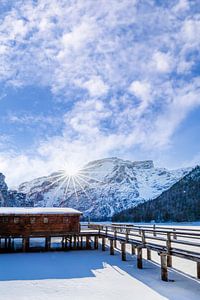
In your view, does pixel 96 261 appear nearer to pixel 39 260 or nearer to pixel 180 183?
pixel 39 260

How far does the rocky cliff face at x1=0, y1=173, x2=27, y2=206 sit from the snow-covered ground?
5073 inches

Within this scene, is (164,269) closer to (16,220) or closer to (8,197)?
(16,220)

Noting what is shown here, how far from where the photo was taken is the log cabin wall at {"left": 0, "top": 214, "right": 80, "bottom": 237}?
103ft

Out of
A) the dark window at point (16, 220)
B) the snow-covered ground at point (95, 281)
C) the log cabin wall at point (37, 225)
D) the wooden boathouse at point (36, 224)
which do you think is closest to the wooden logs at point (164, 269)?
the snow-covered ground at point (95, 281)

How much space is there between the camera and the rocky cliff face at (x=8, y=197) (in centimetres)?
15193

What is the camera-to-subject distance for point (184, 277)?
15898 millimetres

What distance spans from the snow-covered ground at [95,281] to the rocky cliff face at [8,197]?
128853 mm

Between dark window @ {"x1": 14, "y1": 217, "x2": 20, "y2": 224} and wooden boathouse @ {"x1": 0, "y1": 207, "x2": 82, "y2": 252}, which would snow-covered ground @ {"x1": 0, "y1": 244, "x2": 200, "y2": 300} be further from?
dark window @ {"x1": 14, "y1": 217, "x2": 20, "y2": 224}

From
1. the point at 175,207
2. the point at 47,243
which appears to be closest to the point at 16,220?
the point at 47,243

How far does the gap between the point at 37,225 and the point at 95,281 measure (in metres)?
16.7

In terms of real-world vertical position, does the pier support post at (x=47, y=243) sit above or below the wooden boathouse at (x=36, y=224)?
below

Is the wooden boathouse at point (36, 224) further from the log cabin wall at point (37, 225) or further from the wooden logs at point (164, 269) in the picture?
the wooden logs at point (164, 269)

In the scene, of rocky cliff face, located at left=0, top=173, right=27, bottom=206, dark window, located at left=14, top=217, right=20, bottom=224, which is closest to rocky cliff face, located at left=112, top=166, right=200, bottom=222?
rocky cliff face, located at left=0, top=173, right=27, bottom=206

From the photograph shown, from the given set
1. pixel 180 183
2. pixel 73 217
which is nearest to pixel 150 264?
pixel 73 217
